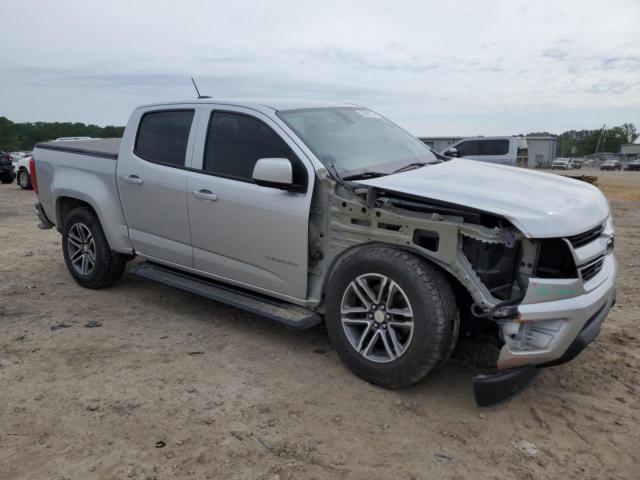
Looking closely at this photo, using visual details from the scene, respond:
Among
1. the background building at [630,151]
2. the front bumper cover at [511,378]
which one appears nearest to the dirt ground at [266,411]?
the front bumper cover at [511,378]

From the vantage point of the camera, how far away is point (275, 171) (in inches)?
146

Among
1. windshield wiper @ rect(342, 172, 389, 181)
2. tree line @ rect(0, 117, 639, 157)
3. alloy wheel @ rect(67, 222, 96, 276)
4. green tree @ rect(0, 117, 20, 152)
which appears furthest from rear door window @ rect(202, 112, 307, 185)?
green tree @ rect(0, 117, 20, 152)

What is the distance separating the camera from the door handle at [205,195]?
14.2ft

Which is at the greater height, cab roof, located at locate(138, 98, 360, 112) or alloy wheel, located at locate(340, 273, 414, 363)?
cab roof, located at locate(138, 98, 360, 112)

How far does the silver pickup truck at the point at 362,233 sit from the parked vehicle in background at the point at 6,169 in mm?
18114

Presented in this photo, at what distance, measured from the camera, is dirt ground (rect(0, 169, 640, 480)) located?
287cm

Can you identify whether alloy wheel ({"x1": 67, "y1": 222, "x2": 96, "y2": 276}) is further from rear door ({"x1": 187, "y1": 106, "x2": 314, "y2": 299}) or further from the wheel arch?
the wheel arch

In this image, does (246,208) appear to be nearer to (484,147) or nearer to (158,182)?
(158,182)

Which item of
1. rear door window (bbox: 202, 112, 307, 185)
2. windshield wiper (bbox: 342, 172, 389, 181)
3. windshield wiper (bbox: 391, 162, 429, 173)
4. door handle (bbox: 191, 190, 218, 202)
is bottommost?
door handle (bbox: 191, 190, 218, 202)

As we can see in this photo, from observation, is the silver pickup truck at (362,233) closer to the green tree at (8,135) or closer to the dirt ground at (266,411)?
the dirt ground at (266,411)

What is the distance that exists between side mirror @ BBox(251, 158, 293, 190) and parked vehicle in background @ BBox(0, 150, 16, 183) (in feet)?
66.8

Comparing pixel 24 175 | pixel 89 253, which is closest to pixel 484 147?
pixel 24 175

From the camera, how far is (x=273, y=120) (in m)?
4.12

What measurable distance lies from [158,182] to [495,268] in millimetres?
2887
